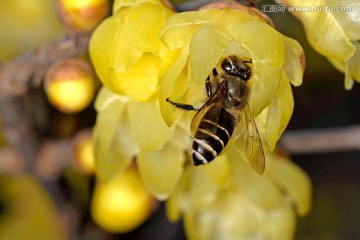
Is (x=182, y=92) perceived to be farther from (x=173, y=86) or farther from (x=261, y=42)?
(x=261, y=42)

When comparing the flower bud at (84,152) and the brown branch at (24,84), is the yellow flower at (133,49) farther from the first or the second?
the flower bud at (84,152)

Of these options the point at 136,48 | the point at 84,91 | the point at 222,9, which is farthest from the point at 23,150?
the point at 222,9

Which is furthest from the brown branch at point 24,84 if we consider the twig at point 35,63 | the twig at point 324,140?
Answer: the twig at point 324,140

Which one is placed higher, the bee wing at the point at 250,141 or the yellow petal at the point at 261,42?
the yellow petal at the point at 261,42

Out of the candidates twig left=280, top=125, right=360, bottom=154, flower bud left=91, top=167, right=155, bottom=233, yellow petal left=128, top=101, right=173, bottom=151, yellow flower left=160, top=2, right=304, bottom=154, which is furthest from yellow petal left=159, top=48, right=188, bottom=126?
twig left=280, top=125, right=360, bottom=154

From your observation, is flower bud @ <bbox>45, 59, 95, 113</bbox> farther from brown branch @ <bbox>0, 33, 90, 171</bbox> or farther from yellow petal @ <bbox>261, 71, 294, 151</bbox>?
yellow petal @ <bbox>261, 71, 294, 151</bbox>

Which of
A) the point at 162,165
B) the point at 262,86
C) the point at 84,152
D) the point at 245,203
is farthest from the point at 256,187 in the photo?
the point at 262,86
